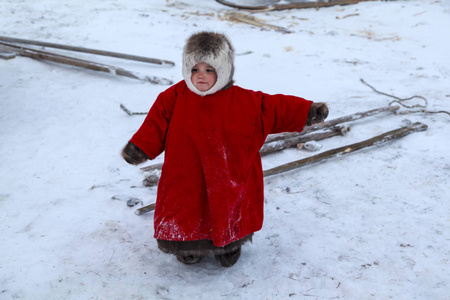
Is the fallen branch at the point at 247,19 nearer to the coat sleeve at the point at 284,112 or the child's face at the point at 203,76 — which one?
the coat sleeve at the point at 284,112

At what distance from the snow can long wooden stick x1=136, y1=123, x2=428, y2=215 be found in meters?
0.08

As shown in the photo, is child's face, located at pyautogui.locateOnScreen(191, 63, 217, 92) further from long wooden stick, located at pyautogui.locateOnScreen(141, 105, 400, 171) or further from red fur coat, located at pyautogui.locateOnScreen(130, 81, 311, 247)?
long wooden stick, located at pyautogui.locateOnScreen(141, 105, 400, 171)

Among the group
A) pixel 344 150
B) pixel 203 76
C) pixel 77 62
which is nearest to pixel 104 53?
pixel 77 62

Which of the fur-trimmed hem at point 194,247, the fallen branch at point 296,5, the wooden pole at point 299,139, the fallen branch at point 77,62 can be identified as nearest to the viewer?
the fur-trimmed hem at point 194,247

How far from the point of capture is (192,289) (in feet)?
8.18

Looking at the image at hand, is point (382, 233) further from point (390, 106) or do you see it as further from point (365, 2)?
point (365, 2)

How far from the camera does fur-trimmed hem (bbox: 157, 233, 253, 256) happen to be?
2.49m

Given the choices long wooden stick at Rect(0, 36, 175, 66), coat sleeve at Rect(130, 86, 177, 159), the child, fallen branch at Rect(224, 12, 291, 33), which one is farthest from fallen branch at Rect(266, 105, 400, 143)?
fallen branch at Rect(224, 12, 291, 33)

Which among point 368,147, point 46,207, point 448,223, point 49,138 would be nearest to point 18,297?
point 46,207

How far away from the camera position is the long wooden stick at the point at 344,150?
3.64 meters

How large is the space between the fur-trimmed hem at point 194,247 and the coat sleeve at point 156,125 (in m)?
0.54

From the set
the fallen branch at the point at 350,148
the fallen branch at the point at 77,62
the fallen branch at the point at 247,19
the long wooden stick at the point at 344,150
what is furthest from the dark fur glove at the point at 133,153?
the fallen branch at the point at 247,19

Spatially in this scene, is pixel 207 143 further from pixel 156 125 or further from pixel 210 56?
pixel 210 56

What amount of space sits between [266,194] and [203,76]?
157cm
